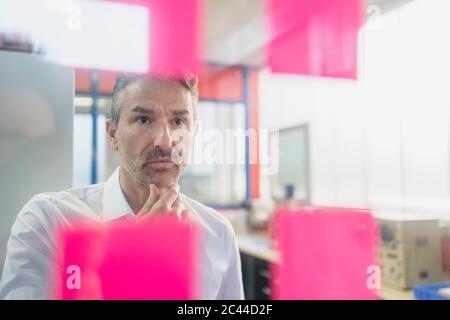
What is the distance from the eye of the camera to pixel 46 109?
3.45 feet

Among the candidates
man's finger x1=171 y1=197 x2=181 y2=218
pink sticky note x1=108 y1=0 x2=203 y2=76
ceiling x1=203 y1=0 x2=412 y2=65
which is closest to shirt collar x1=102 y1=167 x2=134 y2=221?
man's finger x1=171 y1=197 x2=181 y2=218

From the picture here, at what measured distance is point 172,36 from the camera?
1.15m

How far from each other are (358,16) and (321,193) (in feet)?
1.92

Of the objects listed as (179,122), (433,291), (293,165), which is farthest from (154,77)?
(433,291)

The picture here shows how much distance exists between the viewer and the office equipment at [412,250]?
1.55m

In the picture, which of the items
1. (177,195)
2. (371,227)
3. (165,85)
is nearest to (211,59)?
(165,85)

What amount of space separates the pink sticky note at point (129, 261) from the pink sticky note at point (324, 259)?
31 cm

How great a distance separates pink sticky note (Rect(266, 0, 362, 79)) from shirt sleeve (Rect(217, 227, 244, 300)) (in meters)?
0.56

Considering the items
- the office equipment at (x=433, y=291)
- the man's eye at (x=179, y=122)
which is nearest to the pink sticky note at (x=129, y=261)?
the man's eye at (x=179, y=122)

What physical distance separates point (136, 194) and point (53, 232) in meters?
0.23

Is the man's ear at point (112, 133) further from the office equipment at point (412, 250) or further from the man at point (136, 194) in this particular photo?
the office equipment at point (412, 250)

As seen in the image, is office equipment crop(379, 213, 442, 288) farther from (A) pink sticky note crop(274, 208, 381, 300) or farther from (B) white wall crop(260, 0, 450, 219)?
(A) pink sticky note crop(274, 208, 381, 300)

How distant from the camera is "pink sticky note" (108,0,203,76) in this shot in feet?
3.66
